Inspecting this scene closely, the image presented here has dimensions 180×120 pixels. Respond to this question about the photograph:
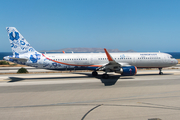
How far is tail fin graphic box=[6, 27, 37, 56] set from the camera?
906 inches

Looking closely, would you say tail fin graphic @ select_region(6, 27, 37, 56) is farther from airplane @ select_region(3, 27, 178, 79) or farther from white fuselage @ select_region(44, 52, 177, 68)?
white fuselage @ select_region(44, 52, 177, 68)

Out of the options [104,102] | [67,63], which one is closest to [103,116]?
[104,102]

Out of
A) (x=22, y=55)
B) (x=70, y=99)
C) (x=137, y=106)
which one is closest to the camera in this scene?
(x=137, y=106)

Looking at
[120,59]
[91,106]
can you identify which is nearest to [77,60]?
[120,59]

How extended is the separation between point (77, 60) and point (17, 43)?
31.1 feet

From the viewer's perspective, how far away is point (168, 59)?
27094mm

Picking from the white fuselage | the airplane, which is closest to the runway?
the airplane

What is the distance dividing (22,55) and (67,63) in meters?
6.89

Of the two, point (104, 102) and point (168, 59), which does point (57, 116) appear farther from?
point (168, 59)

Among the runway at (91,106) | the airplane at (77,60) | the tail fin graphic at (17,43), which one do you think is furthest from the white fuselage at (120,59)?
the runway at (91,106)

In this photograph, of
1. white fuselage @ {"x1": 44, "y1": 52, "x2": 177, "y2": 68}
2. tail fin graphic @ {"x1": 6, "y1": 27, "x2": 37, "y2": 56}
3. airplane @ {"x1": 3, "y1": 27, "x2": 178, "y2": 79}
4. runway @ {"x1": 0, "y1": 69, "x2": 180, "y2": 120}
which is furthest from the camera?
white fuselage @ {"x1": 44, "y1": 52, "x2": 177, "y2": 68}

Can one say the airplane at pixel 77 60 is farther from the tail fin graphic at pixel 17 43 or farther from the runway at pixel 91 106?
the runway at pixel 91 106

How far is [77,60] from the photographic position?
81.5 ft

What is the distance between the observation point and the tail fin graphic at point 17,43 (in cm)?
2301
